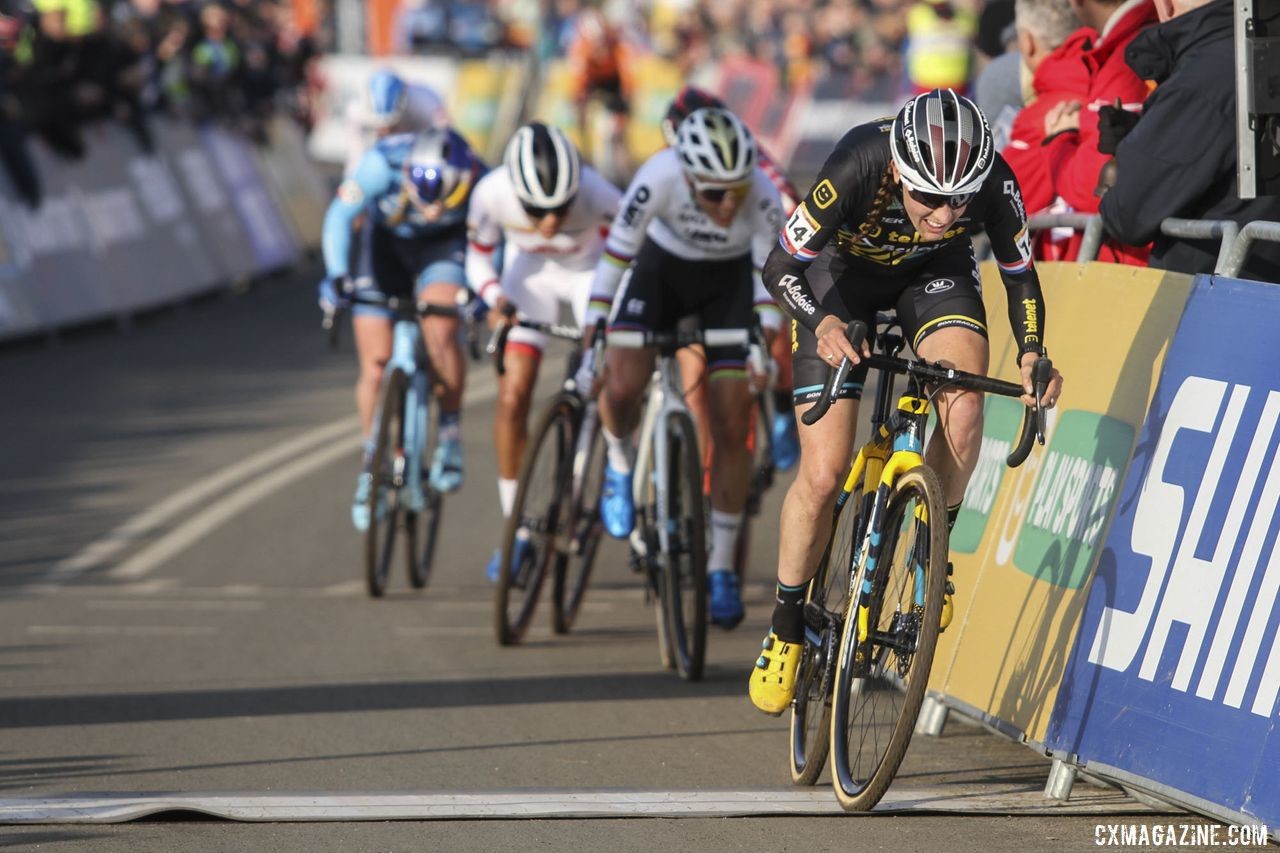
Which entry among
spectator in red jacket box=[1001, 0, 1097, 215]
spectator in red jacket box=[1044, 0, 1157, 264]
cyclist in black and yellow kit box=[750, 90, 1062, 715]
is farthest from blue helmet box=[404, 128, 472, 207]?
cyclist in black and yellow kit box=[750, 90, 1062, 715]

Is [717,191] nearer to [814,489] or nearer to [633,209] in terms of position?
[633,209]

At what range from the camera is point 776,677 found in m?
6.46

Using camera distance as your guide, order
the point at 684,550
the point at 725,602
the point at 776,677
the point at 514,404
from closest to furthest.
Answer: the point at 776,677 → the point at 684,550 → the point at 725,602 → the point at 514,404

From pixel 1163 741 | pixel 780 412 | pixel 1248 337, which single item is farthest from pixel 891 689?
pixel 780 412

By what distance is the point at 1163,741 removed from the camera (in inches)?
226

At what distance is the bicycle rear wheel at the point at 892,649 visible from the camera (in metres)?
5.72

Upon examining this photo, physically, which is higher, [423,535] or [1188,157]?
[1188,157]

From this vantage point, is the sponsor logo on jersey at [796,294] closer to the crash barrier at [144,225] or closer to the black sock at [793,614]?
Answer: the black sock at [793,614]

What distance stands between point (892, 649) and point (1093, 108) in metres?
2.78

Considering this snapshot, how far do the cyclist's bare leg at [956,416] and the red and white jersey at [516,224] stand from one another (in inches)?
150

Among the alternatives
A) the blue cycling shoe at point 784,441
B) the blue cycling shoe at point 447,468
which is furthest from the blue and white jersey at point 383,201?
the blue cycling shoe at point 784,441

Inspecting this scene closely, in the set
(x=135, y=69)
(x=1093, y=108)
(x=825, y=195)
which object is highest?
(x=1093, y=108)

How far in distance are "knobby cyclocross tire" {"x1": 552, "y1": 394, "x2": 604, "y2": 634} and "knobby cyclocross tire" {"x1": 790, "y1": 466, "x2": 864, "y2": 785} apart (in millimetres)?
2729

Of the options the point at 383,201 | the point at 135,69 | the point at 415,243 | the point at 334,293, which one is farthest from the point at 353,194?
the point at 135,69
